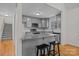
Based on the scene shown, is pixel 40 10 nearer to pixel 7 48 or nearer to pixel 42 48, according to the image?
pixel 42 48

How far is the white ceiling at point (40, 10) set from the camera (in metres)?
1.11

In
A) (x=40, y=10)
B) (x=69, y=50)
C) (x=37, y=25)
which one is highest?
(x=40, y=10)

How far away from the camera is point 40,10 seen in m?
1.11

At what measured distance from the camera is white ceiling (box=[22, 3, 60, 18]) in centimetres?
111

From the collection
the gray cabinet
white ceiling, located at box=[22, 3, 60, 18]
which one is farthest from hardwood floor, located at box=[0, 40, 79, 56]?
white ceiling, located at box=[22, 3, 60, 18]

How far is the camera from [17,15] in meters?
1.10

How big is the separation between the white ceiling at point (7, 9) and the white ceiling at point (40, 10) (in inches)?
4.5

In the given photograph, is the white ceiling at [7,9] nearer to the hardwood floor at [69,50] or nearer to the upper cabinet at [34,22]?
the upper cabinet at [34,22]

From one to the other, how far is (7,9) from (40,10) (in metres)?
0.37

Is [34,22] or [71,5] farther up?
[71,5]

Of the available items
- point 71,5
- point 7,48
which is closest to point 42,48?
point 7,48

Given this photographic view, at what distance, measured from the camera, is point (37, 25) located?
1.13m

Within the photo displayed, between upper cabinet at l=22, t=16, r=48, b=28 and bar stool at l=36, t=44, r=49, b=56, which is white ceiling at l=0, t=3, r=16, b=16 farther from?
bar stool at l=36, t=44, r=49, b=56

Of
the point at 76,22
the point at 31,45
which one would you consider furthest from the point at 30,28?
the point at 76,22
